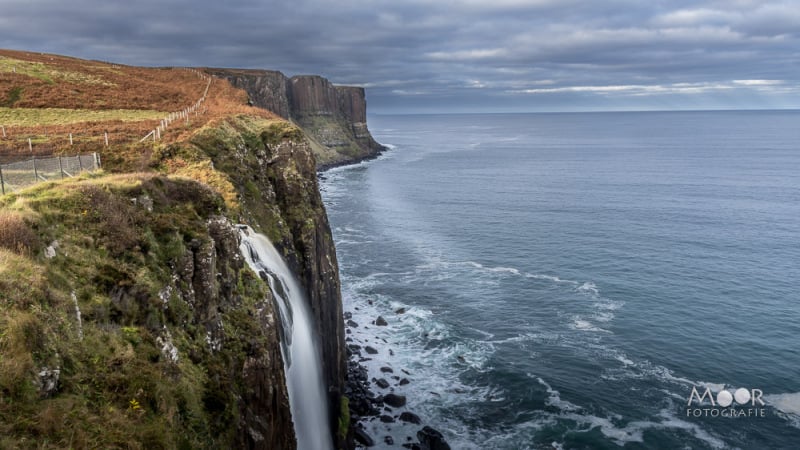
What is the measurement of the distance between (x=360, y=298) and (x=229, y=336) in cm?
4115

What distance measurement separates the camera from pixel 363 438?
3472 cm

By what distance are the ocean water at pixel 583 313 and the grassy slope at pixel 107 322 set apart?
23.3m

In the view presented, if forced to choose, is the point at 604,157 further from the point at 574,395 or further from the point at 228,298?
the point at 228,298

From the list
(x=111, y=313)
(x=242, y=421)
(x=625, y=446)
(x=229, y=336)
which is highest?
(x=111, y=313)

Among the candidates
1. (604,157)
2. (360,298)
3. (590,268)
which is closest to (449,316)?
(360,298)

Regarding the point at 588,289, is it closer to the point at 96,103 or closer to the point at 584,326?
the point at 584,326

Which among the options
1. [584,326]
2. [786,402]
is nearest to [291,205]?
[584,326]

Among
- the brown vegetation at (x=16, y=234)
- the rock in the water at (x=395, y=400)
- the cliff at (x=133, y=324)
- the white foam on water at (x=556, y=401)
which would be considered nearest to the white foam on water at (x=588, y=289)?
the white foam on water at (x=556, y=401)

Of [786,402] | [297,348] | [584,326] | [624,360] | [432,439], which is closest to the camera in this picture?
[297,348]

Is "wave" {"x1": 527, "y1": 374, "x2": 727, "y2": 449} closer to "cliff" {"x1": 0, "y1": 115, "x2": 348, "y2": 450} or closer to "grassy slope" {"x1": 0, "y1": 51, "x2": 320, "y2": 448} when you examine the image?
"cliff" {"x1": 0, "y1": 115, "x2": 348, "y2": 450}

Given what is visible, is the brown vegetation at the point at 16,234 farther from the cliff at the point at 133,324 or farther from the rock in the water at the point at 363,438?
the rock in the water at the point at 363,438

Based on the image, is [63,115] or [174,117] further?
[63,115]

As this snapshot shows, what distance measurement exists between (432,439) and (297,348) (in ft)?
42.3

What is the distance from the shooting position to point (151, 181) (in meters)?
20.0
